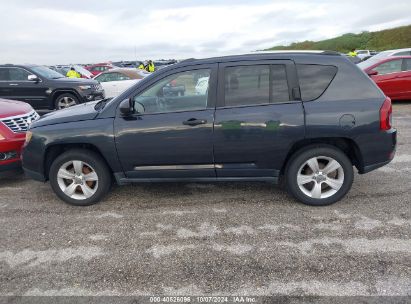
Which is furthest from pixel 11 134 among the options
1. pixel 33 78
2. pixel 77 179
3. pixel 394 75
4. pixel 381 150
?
pixel 394 75

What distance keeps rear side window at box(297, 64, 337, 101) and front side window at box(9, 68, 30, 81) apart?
921 cm

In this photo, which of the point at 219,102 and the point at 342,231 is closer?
the point at 342,231

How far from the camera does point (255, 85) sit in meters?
3.70

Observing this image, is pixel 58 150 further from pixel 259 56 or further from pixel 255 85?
pixel 259 56

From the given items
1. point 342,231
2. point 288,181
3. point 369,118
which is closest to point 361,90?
point 369,118

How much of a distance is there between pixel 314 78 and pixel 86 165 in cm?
281

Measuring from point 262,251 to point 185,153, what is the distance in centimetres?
137

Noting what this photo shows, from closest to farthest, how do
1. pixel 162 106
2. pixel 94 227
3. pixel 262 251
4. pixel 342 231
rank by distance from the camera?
pixel 262 251
pixel 342 231
pixel 94 227
pixel 162 106

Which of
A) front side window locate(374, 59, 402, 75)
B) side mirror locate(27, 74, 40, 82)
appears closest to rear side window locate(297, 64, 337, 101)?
front side window locate(374, 59, 402, 75)

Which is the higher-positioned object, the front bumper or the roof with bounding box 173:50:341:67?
the roof with bounding box 173:50:341:67

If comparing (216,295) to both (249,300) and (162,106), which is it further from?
(162,106)

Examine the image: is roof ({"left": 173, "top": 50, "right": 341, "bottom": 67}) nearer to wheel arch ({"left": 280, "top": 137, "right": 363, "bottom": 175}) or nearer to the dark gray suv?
the dark gray suv

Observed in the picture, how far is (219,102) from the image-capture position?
3689 mm

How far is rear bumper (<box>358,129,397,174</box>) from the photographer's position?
3652mm
